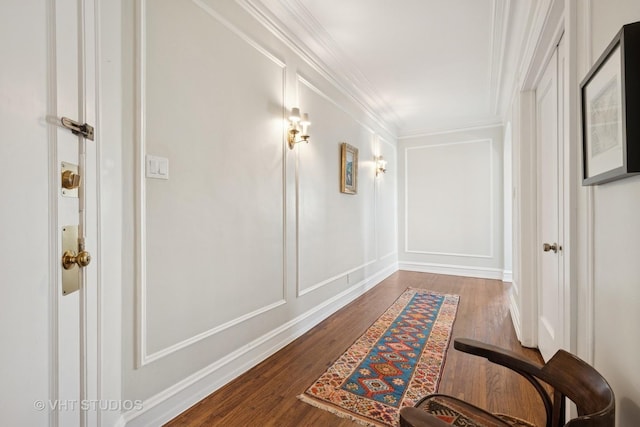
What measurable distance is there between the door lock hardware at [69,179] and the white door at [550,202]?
2.34 meters

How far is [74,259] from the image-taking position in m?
0.94

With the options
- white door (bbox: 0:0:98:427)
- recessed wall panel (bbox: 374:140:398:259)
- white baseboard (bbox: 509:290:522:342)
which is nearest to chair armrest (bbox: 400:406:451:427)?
white door (bbox: 0:0:98:427)

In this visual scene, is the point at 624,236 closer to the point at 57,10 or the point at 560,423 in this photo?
the point at 560,423

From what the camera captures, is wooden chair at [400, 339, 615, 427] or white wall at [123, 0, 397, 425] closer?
wooden chair at [400, 339, 615, 427]

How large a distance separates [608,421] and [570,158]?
1.03 meters

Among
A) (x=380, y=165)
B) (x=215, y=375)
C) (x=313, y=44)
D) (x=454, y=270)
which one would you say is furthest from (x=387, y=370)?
(x=454, y=270)

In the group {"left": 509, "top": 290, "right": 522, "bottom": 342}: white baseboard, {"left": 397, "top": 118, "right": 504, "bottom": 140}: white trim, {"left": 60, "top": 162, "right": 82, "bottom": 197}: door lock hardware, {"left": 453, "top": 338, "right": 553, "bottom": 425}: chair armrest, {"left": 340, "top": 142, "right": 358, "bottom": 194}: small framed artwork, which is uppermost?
{"left": 397, "top": 118, "right": 504, "bottom": 140}: white trim

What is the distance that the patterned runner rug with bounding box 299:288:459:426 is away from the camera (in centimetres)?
170

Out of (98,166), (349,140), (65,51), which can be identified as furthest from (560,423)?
(349,140)

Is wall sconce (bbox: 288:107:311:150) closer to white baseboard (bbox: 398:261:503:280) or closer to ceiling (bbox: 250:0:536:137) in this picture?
ceiling (bbox: 250:0:536:137)

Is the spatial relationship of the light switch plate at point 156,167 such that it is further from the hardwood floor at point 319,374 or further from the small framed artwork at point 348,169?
the small framed artwork at point 348,169

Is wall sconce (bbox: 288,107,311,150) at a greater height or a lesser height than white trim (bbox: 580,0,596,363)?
greater

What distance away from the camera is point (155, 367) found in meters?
1.53

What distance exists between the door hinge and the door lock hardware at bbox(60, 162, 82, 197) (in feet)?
0.38
